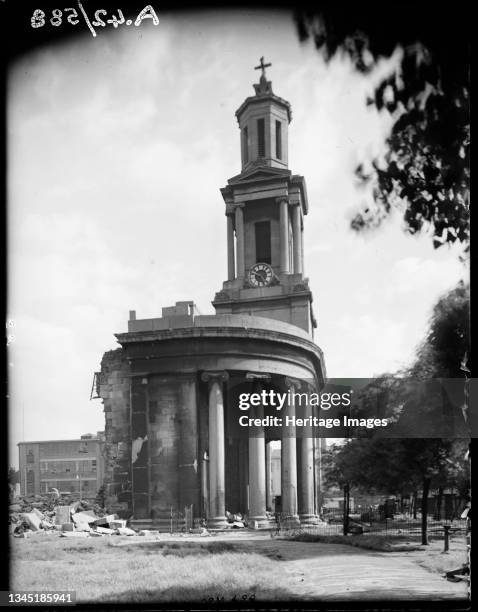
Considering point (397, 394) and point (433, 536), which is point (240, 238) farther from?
point (433, 536)

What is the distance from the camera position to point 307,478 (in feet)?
35.7

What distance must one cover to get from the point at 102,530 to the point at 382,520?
3799 millimetres

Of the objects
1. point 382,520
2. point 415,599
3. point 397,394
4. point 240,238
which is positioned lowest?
point 415,599

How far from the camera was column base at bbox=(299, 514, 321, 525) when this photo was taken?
410 inches

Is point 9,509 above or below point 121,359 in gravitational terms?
below

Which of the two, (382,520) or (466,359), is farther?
(382,520)

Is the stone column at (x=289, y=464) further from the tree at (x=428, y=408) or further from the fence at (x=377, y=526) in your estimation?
the fence at (x=377, y=526)

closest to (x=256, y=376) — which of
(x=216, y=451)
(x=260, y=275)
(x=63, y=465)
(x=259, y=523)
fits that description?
(x=216, y=451)

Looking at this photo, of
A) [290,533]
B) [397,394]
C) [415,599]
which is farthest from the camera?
[290,533]

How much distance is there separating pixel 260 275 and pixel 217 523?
4.62m

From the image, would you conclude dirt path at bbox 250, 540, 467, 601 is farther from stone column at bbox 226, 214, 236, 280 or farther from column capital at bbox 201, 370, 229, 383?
stone column at bbox 226, 214, 236, 280

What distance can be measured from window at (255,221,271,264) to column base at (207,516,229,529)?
442 centimetres

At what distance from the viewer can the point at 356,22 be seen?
7.65 m

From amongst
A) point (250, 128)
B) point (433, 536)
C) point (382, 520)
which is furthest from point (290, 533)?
point (250, 128)
